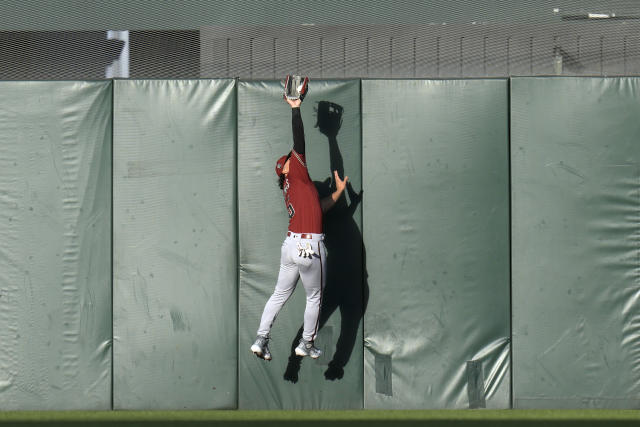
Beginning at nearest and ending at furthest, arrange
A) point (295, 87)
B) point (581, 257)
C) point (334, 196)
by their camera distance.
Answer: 1. point (295, 87)
2. point (334, 196)
3. point (581, 257)

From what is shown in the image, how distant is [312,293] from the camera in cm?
666

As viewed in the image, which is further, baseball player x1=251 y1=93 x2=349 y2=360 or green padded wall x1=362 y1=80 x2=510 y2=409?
green padded wall x1=362 y1=80 x2=510 y2=409

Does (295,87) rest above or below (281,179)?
above

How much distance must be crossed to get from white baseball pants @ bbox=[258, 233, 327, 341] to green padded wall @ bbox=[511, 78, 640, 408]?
1.69 metres

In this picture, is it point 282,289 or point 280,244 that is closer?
point 282,289

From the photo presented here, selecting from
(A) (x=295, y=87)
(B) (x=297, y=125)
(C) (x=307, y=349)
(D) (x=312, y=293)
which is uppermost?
(A) (x=295, y=87)

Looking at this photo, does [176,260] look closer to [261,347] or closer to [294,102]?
[261,347]

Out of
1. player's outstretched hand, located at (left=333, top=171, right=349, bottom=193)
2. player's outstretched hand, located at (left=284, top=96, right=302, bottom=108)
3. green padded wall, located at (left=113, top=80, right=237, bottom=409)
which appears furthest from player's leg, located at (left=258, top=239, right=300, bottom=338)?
player's outstretched hand, located at (left=284, top=96, right=302, bottom=108)

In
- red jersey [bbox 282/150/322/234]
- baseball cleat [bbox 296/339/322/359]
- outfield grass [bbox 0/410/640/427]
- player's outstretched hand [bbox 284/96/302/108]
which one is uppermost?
player's outstretched hand [bbox 284/96/302/108]

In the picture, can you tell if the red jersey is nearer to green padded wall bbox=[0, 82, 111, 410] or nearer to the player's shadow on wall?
the player's shadow on wall

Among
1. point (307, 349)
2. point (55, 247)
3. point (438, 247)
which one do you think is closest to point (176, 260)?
point (55, 247)

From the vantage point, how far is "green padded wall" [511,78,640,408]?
6.90m

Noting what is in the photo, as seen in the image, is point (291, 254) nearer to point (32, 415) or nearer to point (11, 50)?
point (32, 415)

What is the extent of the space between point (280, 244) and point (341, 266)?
1.82 feet
